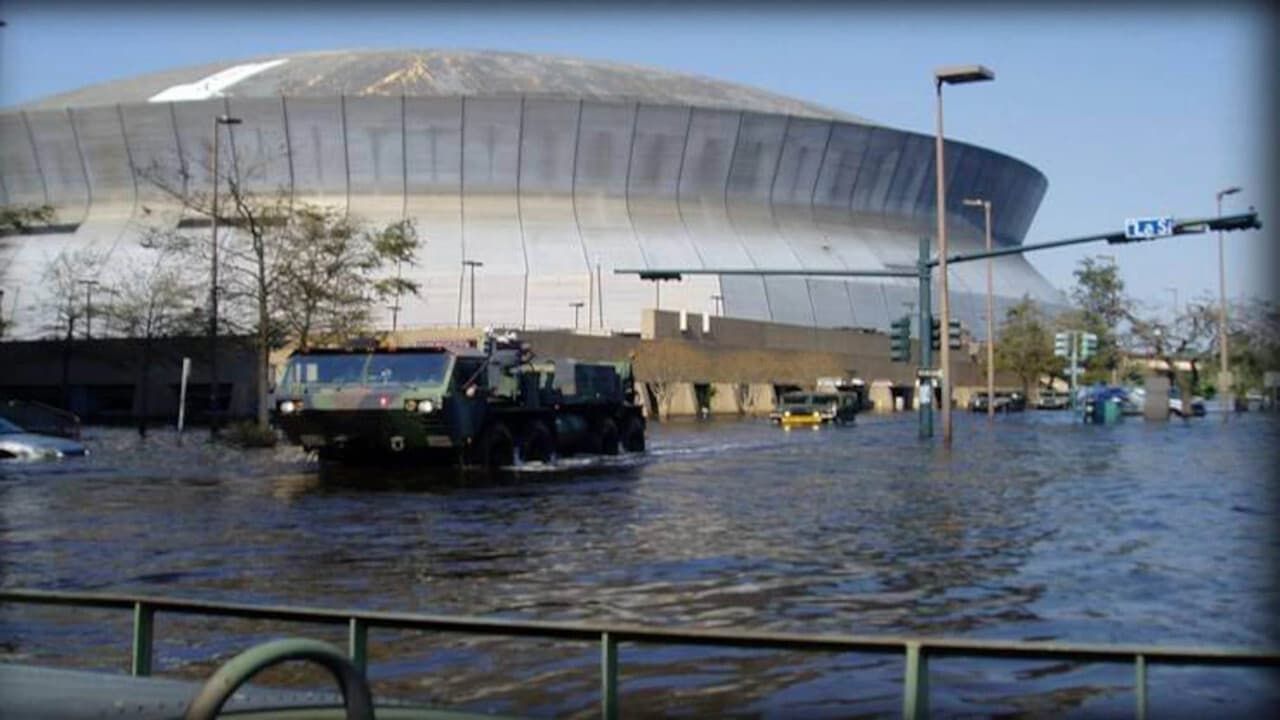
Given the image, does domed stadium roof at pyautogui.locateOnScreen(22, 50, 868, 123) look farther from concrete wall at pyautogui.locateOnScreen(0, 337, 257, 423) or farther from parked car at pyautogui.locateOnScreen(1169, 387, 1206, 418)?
parked car at pyautogui.locateOnScreen(1169, 387, 1206, 418)

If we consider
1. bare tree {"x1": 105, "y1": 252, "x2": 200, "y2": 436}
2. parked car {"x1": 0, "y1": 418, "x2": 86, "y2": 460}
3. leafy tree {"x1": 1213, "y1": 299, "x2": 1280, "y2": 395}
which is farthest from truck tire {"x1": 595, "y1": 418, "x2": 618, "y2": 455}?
leafy tree {"x1": 1213, "y1": 299, "x2": 1280, "y2": 395}

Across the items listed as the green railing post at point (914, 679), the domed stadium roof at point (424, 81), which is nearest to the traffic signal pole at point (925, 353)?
the green railing post at point (914, 679)

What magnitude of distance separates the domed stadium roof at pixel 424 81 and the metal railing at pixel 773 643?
300ft

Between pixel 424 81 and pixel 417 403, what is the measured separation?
77852 millimetres

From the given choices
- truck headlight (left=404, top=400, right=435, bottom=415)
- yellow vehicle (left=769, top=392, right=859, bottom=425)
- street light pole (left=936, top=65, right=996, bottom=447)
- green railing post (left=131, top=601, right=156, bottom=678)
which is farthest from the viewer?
yellow vehicle (left=769, top=392, right=859, bottom=425)

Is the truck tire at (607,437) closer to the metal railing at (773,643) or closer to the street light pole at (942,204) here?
the street light pole at (942,204)

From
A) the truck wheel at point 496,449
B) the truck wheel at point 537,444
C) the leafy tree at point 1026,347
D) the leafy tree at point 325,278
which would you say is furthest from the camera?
the leafy tree at point 1026,347

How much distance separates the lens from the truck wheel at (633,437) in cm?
3412

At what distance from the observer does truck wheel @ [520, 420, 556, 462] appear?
28.4m

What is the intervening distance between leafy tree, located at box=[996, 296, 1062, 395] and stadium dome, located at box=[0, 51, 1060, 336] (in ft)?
27.8

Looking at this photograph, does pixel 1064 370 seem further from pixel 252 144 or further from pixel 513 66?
pixel 252 144

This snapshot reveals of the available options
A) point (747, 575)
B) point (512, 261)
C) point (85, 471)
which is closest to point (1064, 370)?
point (512, 261)

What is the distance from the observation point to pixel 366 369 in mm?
25953

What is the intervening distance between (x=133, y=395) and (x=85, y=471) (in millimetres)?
50801
